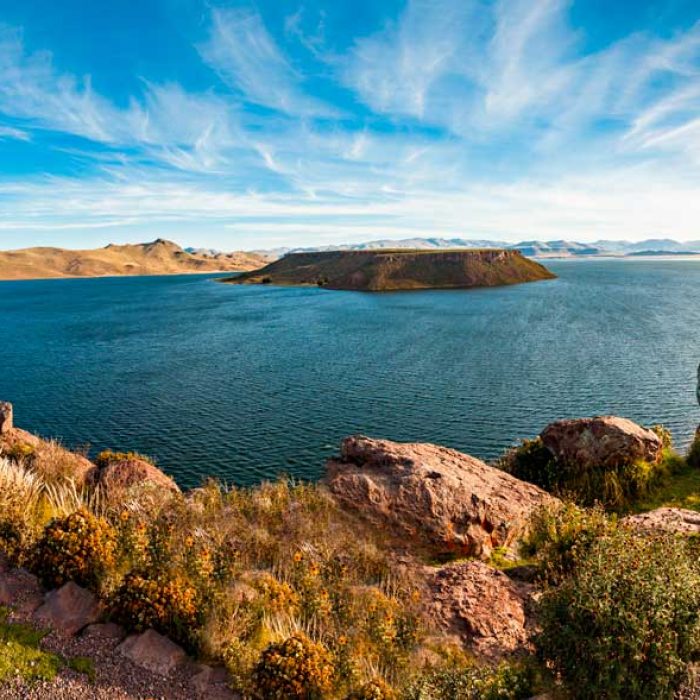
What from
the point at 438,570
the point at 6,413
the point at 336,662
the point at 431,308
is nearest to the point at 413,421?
the point at 438,570

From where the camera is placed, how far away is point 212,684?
1134 centimetres

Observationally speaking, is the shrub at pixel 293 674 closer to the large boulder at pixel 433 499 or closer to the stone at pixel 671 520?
the large boulder at pixel 433 499

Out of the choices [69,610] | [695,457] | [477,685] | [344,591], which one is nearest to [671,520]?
[695,457]

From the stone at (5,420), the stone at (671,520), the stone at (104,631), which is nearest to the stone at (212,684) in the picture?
the stone at (104,631)

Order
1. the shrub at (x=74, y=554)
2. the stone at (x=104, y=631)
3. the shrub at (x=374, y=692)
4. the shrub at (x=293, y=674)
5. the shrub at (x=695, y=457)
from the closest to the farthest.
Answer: the shrub at (x=374, y=692), the shrub at (x=293, y=674), the stone at (x=104, y=631), the shrub at (x=74, y=554), the shrub at (x=695, y=457)

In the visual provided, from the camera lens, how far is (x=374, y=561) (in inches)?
696

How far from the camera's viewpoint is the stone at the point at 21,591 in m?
12.9

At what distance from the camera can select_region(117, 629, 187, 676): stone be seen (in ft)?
38.0

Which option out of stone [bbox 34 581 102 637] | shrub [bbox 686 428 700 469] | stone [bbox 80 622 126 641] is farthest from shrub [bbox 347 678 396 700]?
shrub [bbox 686 428 700 469]

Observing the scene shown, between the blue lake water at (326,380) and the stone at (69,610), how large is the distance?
20.2m

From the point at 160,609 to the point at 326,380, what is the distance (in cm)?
4588

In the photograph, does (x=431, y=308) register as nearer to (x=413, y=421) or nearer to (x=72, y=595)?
(x=413, y=421)

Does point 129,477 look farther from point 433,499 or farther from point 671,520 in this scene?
point 671,520

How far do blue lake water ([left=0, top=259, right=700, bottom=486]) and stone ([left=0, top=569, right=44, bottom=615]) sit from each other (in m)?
19.6
